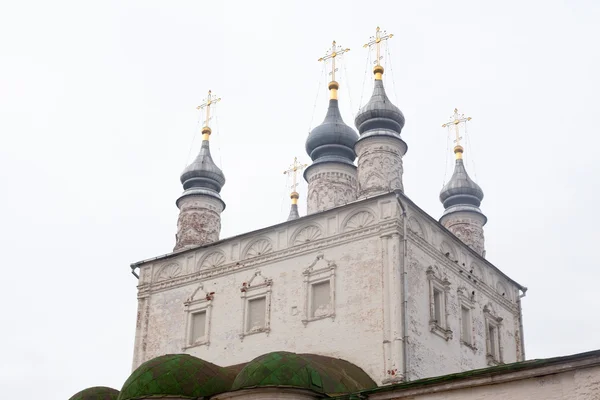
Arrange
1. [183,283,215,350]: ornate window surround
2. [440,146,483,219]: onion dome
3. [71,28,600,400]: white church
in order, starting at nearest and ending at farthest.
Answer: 1. [71,28,600,400]: white church
2. [183,283,215,350]: ornate window surround
3. [440,146,483,219]: onion dome

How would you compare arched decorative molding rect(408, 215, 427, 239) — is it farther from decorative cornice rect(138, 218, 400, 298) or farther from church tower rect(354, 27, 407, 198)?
church tower rect(354, 27, 407, 198)

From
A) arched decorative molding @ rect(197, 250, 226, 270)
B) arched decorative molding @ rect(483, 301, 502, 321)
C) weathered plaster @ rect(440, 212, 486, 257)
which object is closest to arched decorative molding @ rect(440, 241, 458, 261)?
arched decorative molding @ rect(483, 301, 502, 321)

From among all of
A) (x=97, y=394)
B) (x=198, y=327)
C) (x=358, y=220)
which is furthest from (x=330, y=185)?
(x=97, y=394)

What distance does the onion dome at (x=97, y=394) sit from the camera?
15531 millimetres

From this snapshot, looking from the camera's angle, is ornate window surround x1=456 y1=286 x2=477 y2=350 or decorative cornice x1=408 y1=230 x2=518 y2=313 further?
ornate window surround x1=456 y1=286 x2=477 y2=350

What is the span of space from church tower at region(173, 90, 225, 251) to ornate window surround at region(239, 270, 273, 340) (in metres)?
2.71

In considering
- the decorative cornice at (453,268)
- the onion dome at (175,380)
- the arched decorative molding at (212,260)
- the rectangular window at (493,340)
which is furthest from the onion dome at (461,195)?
the onion dome at (175,380)

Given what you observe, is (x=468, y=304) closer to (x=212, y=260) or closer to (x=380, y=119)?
(x=380, y=119)

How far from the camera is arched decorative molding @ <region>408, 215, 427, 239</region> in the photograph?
15.8 m

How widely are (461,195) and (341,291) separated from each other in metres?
6.75

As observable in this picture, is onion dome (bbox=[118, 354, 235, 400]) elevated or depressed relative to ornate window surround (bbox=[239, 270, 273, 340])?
depressed

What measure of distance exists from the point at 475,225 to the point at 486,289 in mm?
3290

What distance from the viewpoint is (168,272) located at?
18.4 meters

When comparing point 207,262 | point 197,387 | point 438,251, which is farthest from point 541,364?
point 207,262
